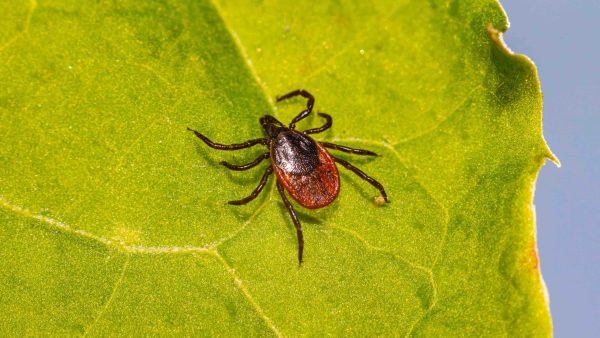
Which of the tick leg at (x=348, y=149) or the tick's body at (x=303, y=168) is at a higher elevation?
the tick leg at (x=348, y=149)

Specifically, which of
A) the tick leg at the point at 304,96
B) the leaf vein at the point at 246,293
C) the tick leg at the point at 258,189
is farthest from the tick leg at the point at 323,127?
the leaf vein at the point at 246,293

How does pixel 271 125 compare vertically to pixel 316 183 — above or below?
above

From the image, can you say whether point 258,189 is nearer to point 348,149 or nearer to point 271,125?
point 271,125

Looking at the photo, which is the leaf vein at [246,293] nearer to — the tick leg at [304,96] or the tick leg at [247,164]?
the tick leg at [247,164]

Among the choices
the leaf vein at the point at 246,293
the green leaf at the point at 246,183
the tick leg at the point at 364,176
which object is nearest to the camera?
the green leaf at the point at 246,183

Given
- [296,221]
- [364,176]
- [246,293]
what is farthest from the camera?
[364,176]

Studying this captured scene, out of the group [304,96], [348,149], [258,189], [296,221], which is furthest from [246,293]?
[304,96]

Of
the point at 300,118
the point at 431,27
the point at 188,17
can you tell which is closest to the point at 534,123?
the point at 431,27

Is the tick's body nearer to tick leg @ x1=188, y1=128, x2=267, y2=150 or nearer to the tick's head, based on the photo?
the tick's head
